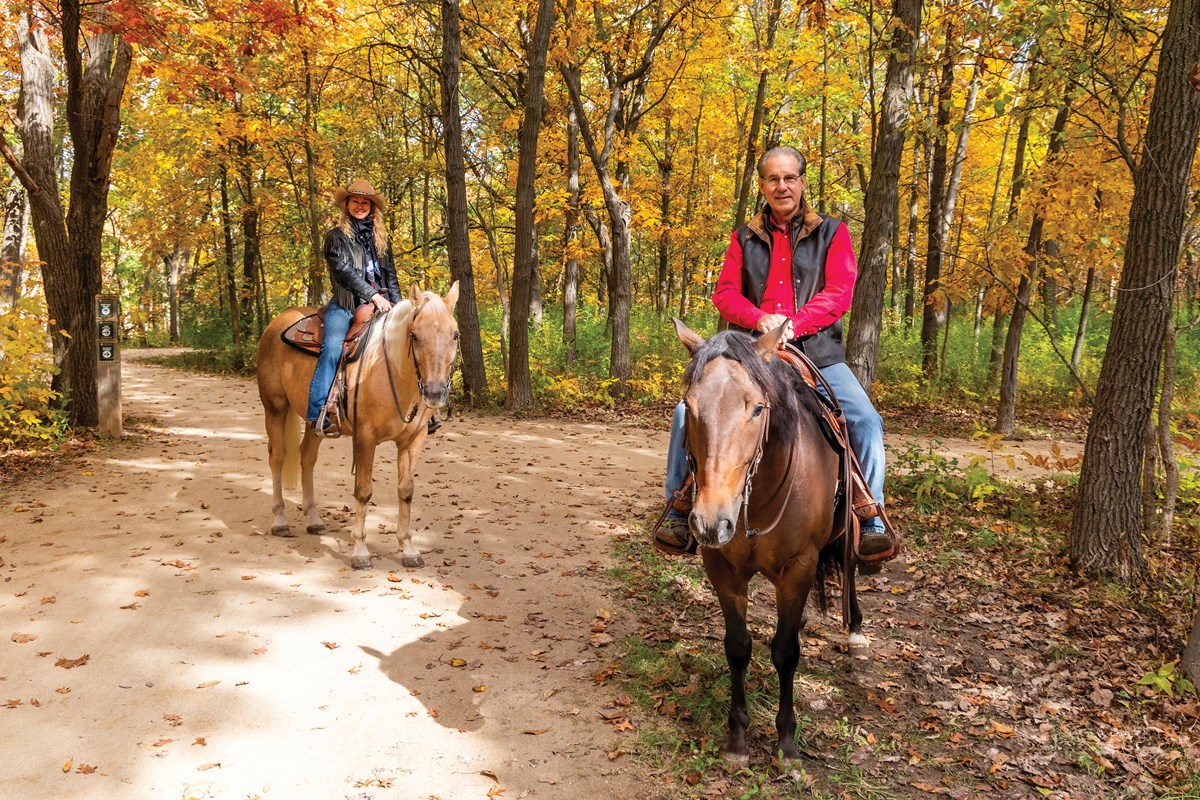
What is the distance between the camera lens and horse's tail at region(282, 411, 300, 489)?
7.16 meters

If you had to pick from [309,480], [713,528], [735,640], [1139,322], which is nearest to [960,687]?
[735,640]

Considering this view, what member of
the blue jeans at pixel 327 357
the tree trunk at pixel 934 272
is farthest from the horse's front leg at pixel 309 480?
the tree trunk at pixel 934 272

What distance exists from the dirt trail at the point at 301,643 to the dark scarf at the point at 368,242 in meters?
2.56

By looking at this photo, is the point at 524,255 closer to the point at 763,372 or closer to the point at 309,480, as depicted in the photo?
the point at 309,480

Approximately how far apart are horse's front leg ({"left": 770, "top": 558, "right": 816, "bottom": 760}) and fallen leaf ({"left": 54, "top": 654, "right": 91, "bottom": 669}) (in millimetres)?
4103

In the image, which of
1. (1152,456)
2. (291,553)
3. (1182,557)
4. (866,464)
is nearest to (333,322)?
(291,553)

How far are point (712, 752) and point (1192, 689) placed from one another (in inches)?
109

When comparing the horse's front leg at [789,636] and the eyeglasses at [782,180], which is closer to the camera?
the horse's front leg at [789,636]

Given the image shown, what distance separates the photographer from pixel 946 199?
15.4 m

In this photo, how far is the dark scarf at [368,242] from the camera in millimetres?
6672

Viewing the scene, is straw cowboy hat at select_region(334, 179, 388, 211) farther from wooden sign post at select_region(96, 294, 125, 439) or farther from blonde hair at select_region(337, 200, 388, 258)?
wooden sign post at select_region(96, 294, 125, 439)

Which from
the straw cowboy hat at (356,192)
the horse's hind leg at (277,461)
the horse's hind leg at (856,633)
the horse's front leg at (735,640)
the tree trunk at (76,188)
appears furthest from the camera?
the tree trunk at (76,188)

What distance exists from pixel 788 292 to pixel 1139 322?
10.2ft

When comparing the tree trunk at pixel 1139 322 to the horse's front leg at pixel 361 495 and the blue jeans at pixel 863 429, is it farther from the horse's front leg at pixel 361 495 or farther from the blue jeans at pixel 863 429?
the horse's front leg at pixel 361 495
